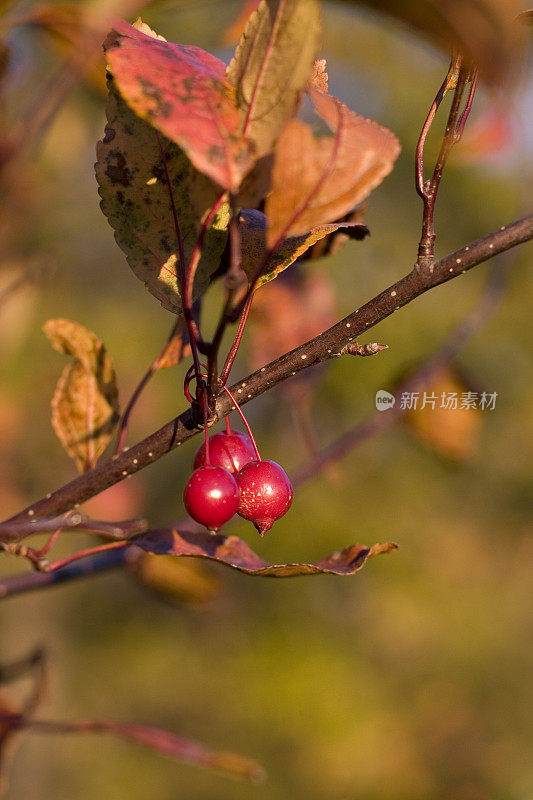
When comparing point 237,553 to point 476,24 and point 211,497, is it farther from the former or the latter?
point 476,24

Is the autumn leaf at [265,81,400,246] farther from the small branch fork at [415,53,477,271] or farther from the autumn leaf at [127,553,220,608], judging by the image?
the autumn leaf at [127,553,220,608]

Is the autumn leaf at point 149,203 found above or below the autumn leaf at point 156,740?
above

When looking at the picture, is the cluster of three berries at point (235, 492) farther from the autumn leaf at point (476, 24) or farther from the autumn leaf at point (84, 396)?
the autumn leaf at point (476, 24)

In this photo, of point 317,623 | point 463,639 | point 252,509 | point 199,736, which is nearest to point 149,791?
point 199,736

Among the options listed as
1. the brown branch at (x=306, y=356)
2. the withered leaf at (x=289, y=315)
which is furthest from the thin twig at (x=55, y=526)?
the withered leaf at (x=289, y=315)

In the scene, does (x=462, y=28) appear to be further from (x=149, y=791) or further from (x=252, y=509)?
(x=149, y=791)

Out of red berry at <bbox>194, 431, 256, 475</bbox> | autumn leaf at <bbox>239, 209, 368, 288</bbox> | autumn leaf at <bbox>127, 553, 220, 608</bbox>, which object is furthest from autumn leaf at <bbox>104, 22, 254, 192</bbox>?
autumn leaf at <bbox>127, 553, 220, 608</bbox>

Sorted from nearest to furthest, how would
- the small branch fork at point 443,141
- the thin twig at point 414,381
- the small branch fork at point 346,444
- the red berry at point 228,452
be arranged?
the small branch fork at point 443,141
the red berry at point 228,452
the small branch fork at point 346,444
the thin twig at point 414,381
